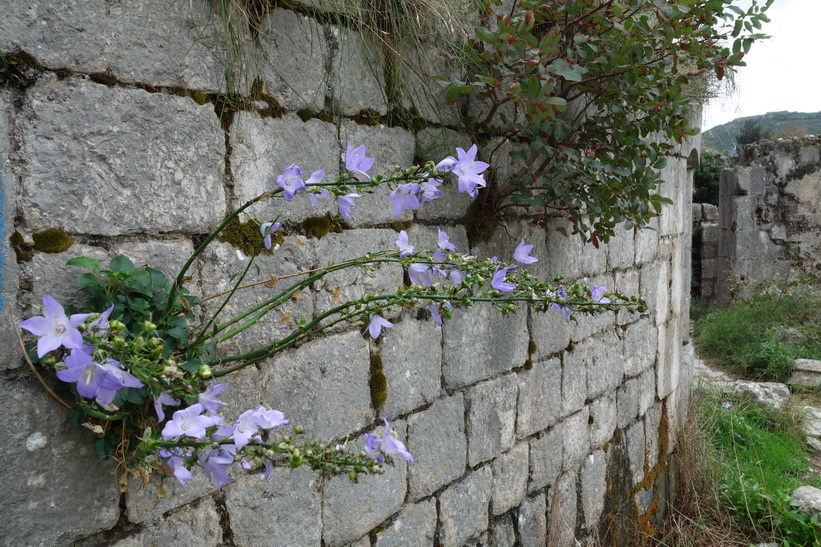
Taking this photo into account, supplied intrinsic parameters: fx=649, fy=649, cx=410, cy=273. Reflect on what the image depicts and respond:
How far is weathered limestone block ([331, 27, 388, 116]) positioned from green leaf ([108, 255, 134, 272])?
0.78 m

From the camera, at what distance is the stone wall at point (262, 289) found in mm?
1171

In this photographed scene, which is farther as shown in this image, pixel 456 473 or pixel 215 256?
pixel 456 473

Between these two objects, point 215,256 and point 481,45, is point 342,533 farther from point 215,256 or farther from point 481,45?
point 481,45

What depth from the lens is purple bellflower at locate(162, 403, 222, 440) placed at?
112 centimetres

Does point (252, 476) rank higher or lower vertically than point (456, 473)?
higher

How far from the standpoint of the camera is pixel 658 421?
4.28 metres

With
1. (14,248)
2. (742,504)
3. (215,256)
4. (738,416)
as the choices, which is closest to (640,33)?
(215,256)

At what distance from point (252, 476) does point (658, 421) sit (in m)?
3.40

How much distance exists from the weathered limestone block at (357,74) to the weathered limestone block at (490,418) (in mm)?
1103

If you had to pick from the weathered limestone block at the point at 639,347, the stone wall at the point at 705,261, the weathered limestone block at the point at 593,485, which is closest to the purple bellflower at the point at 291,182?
the weathered limestone block at the point at 593,485

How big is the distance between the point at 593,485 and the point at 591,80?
2078 millimetres

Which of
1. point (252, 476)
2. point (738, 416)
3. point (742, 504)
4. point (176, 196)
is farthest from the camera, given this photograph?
point (738, 416)

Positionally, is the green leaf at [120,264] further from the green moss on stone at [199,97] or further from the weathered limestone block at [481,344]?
the weathered limestone block at [481,344]

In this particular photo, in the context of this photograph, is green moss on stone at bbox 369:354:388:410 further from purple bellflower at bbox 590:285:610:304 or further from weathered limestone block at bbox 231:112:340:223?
purple bellflower at bbox 590:285:610:304
